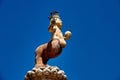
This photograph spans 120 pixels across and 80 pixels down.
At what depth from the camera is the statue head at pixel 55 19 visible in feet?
54.8

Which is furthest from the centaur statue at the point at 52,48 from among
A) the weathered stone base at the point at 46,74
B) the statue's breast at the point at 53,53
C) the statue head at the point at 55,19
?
the weathered stone base at the point at 46,74

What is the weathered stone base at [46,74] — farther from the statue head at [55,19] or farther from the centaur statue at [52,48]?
the statue head at [55,19]

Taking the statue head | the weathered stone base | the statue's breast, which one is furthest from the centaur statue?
the weathered stone base

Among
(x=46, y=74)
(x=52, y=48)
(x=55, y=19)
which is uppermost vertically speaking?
(x=55, y=19)

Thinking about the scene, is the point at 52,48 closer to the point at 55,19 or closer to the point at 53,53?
the point at 53,53

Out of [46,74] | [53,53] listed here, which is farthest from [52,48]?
[46,74]

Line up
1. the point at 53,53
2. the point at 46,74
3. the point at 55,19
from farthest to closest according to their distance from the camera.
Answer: the point at 55,19, the point at 53,53, the point at 46,74

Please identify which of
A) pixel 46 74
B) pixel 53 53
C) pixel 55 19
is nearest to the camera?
pixel 46 74

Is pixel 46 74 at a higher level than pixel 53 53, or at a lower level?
lower

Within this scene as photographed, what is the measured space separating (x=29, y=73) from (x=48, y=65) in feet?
2.83

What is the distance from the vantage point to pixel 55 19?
16.8 m

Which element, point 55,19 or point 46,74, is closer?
point 46,74

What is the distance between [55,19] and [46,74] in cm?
266

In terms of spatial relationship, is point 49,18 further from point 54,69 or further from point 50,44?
point 54,69
